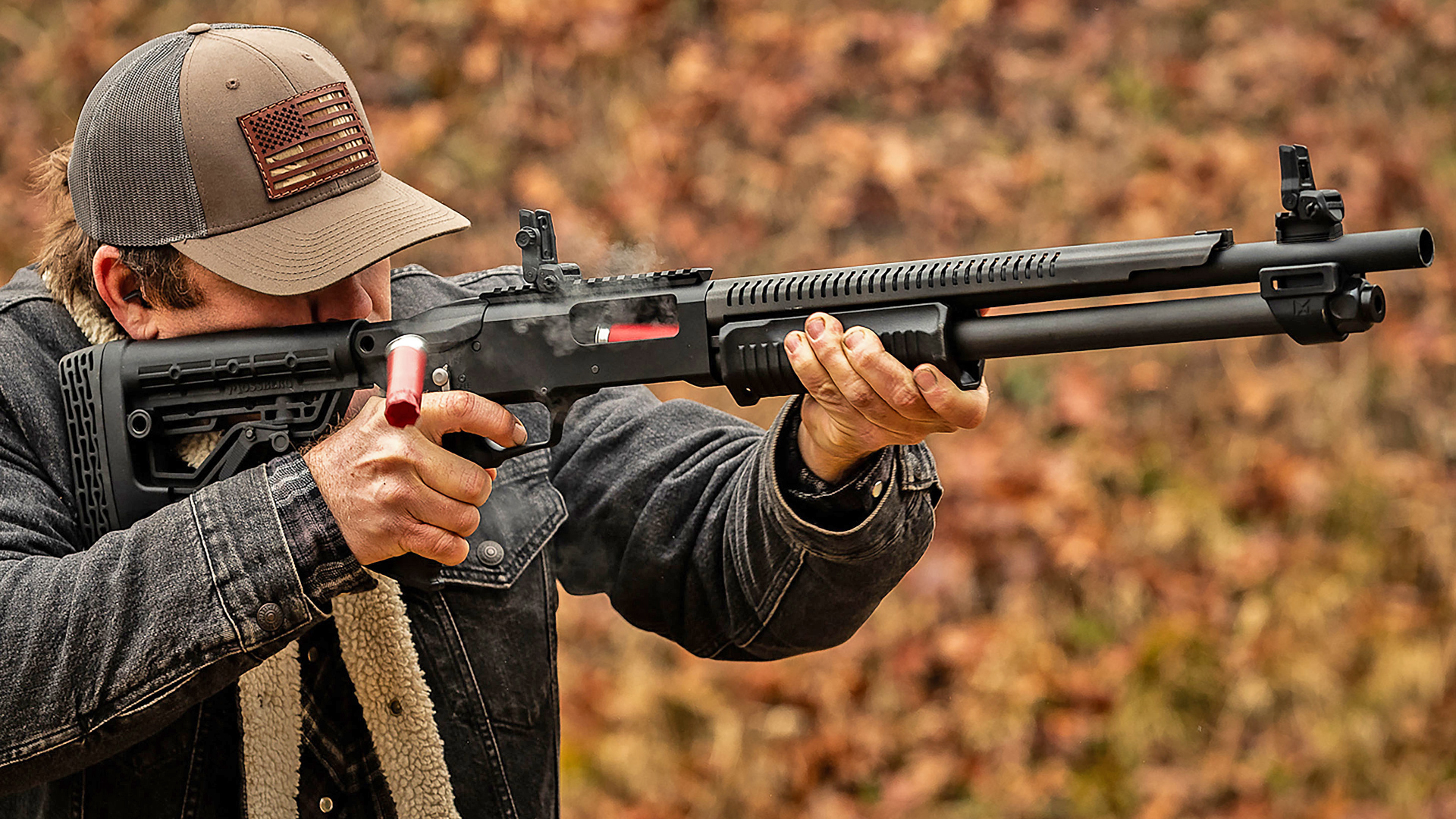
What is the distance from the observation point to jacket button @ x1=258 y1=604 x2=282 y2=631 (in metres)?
2.05

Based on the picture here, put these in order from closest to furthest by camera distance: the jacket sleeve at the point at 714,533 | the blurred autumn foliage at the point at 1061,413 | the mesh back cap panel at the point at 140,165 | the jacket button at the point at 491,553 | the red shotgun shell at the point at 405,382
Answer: the red shotgun shell at the point at 405,382 → the mesh back cap panel at the point at 140,165 → the jacket sleeve at the point at 714,533 → the jacket button at the point at 491,553 → the blurred autumn foliage at the point at 1061,413

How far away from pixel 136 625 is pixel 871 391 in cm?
114

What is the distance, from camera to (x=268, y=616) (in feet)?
6.72

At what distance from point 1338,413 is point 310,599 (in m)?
4.45

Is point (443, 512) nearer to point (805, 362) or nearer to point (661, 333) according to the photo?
point (661, 333)

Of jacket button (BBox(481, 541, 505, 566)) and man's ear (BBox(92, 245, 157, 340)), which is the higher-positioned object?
man's ear (BBox(92, 245, 157, 340))


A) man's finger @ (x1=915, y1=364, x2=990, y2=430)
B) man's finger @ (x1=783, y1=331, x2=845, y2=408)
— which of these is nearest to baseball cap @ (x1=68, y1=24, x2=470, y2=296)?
man's finger @ (x1=783, y1=331, x2=845, y2=408)

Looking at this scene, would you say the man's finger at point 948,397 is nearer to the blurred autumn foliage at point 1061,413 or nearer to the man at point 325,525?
the man at point 325,525

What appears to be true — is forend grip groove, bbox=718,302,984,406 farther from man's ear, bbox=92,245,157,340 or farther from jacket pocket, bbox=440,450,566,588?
man's ear, bbox=92,245,157,340

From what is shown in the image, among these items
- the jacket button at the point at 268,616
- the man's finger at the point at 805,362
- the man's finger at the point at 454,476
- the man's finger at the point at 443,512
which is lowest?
the jacket button at the point at 268,616

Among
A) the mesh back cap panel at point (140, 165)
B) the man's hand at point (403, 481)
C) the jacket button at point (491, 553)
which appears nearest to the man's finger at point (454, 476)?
the man's hand at point (403, 481)

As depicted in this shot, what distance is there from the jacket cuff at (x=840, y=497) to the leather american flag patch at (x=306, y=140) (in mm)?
900

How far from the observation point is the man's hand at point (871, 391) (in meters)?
2.12

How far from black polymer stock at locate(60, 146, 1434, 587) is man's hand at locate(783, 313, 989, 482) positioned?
0.03m
